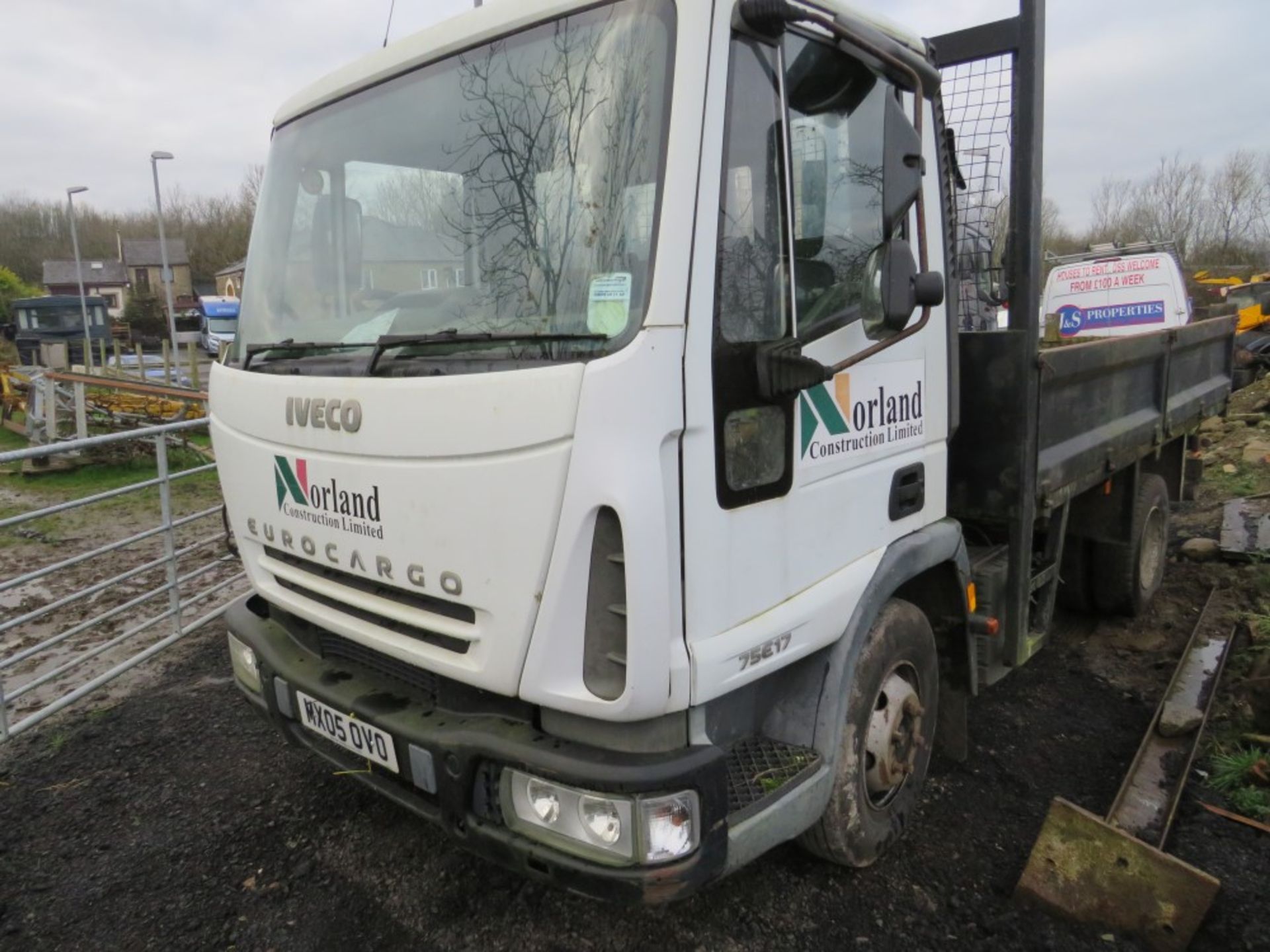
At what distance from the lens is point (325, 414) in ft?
7.91

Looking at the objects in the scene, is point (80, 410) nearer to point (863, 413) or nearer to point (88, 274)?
point (863, 413)

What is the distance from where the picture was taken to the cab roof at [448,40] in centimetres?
226

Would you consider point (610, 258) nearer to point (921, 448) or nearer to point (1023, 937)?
point (921, 448)

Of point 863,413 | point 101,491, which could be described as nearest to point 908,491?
point 863,413

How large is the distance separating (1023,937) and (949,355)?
5.90 ft

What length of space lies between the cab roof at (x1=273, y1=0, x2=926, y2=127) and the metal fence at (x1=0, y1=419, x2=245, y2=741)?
5.88 ft

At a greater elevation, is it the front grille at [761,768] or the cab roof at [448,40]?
the cab roof at [448,40]

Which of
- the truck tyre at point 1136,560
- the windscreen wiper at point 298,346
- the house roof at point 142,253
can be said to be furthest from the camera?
the house roof at point 142,253

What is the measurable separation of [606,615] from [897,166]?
135 cm

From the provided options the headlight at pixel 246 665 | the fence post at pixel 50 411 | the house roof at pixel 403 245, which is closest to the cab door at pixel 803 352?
the house roof at pixel 403 245

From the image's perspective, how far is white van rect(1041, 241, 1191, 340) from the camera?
793 centimetres

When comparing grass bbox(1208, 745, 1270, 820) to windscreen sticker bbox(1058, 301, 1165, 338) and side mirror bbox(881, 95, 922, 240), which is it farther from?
windscreen sticker bbox(1058, 301, 1165, 338)

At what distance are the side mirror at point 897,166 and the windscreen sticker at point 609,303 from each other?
741 mm

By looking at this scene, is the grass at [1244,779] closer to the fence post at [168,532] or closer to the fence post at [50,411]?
the fence post at [168,532]
